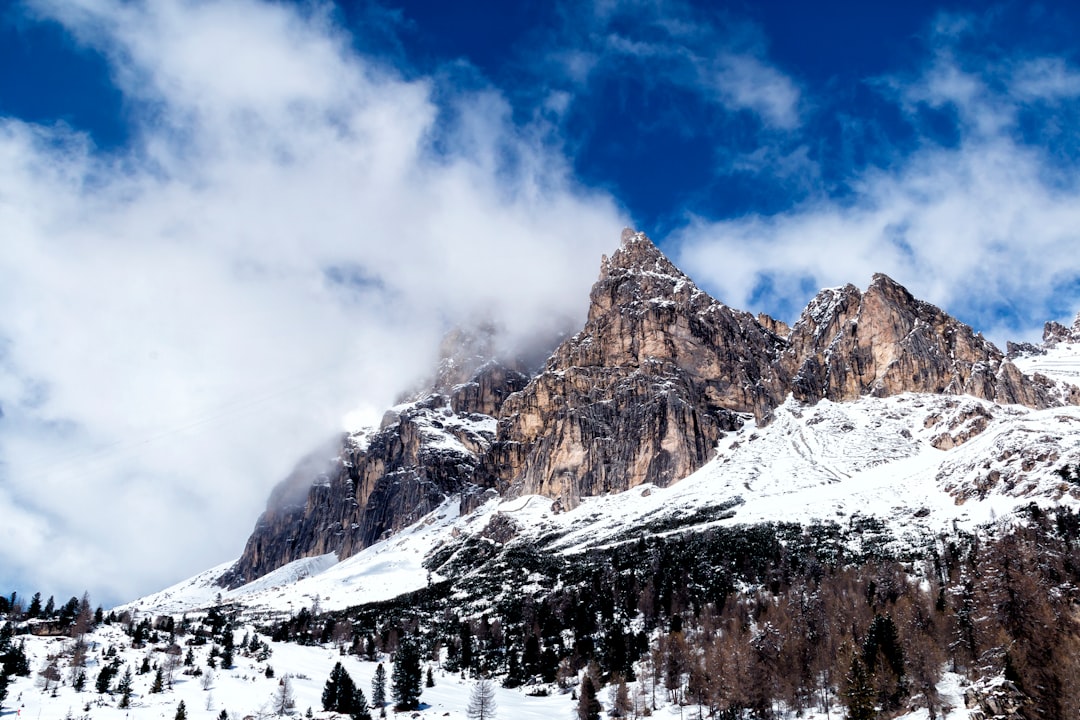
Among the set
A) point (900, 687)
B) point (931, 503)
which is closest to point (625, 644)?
point (900, 687)

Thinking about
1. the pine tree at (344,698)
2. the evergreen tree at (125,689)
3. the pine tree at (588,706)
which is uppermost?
the evergreen tree at (125,689)

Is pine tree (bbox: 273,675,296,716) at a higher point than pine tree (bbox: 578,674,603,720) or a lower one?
higher

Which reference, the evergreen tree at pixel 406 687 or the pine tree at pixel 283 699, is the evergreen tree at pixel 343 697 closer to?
the pine tree at pixel 283 699

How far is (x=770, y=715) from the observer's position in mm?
90688

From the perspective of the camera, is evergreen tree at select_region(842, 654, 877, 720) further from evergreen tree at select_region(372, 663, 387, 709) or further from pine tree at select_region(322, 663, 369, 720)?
evergreen tree at select_region(372, 663, 387, 709)

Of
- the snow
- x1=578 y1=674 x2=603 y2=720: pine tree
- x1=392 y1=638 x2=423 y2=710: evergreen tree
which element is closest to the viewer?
the snow

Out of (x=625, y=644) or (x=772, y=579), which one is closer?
(x=625, y=644)

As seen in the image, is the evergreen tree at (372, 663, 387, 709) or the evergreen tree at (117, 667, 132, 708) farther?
the evergreen tree at (372, 663, 387, 709)

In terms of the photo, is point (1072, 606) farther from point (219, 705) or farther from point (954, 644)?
point (219, 705)

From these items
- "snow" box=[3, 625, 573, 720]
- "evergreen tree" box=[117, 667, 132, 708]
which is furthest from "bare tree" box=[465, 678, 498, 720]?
"evergreen tree" box=[117, 667, 132, 708]

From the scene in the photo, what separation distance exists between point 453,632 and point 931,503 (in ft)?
386

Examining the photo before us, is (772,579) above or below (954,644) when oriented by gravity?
above

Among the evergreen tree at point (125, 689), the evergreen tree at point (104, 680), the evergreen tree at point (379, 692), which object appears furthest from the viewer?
the evergreen tree at point (379, 692)

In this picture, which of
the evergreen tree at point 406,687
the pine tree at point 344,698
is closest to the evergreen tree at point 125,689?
the pine tree at point 344,698
